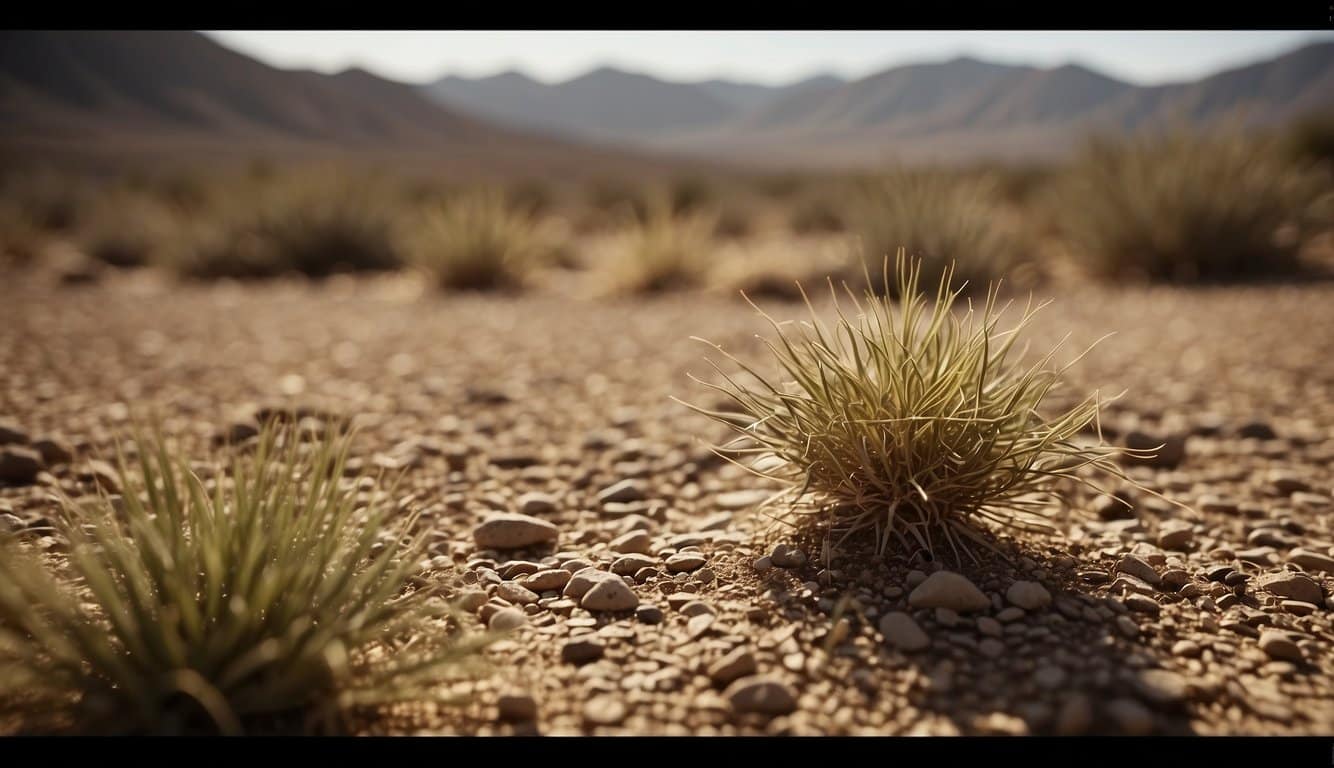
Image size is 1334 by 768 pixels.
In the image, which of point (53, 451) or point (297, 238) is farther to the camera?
point (297, 238)

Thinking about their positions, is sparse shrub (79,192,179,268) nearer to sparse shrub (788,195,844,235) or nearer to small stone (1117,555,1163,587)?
sparse shrub (788,195,844,235)

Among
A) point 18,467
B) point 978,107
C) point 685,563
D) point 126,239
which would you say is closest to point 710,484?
point 685,563

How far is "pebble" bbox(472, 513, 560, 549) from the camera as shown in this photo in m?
2.63

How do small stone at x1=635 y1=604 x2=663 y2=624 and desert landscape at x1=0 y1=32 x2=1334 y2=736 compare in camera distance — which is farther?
small stone at x1=635 y1=604 x2=663 y2=624

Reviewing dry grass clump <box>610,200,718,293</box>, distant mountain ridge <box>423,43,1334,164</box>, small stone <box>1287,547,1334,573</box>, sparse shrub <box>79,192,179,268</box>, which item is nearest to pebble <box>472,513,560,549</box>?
small stone <box>1287,547,1334,573</box>

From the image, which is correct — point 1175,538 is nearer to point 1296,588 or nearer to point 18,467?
point 1296,588

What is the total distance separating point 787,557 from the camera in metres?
2.32

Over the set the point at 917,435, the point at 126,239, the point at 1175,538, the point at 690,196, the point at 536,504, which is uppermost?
the point at 690,196

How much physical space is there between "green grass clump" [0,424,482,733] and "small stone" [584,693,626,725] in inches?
11.1

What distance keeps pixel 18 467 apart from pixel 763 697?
2.91 meters

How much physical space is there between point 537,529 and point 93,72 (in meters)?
81.4

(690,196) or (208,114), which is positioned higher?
(208,114)

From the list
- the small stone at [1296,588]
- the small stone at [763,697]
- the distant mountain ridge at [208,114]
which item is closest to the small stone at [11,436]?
the small stone at [763,697]
